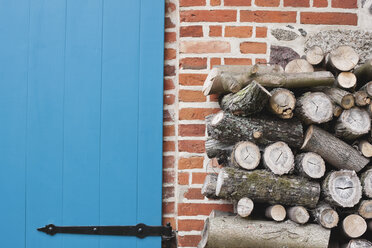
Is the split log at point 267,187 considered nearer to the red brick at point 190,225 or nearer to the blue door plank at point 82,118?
the red brick at point 190,225

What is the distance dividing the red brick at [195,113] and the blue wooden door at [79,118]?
13 cm

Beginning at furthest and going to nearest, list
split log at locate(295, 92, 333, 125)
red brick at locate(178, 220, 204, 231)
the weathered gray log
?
red brick at locate(178, 220, 204, 231) → the weathered gray log → split log at locate(295, 92, 333, 125)

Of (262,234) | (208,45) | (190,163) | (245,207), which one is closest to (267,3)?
(208,45)

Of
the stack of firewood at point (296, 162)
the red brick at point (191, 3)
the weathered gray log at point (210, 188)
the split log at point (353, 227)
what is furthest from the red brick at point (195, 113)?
the split log at point (353, 227)

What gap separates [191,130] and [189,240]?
0.59 meters

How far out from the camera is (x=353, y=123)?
164 cm

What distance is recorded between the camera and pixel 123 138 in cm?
200

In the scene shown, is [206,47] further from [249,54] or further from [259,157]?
[259,157]

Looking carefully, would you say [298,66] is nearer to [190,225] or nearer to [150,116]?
[150,116]

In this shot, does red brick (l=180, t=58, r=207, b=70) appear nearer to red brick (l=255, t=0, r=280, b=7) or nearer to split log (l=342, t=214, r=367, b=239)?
red brick (l=255, t=0, r=280, b=7)

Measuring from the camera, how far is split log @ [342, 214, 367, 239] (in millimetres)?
1605

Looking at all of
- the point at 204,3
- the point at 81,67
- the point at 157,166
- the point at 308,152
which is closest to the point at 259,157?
the point at 308,152

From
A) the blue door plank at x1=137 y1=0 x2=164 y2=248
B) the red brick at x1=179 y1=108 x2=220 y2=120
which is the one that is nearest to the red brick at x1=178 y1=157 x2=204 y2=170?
the blue door plank at x1=137 y1=0 x2=164 y2=248

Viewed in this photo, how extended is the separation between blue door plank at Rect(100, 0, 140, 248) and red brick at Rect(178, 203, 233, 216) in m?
0.26
